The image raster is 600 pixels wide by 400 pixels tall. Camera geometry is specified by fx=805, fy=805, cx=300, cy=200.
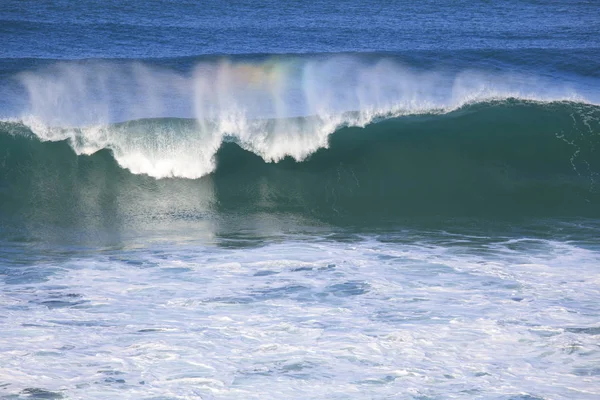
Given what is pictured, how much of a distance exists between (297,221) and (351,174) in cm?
185

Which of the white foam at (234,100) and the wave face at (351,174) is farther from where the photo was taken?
the white foam at (234,100)

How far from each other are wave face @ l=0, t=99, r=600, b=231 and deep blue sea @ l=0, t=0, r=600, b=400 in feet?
0.11

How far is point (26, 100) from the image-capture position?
15211 mm

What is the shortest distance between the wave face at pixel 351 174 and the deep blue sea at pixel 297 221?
0.03 meters

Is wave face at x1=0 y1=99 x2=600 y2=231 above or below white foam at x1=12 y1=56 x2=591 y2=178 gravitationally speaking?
below

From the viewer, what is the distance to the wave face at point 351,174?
9.32 meters

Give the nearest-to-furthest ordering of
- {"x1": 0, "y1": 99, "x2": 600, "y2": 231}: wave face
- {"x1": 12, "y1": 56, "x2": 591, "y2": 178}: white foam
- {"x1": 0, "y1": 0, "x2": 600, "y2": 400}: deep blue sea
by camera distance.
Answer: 1. {"x1": 0, "y1": 0, "x2": 600, "y2": 400}: deep blue sea
2. {"x1": 0, "y1": 99, "x2": 600, "y2": 231}: wave face
3. {"x1": 12, "y1": 56, "x2": 591, "y2": 178}: white foam

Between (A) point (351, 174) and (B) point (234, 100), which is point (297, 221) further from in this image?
(B) point (234, 100)

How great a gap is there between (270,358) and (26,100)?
11.6m

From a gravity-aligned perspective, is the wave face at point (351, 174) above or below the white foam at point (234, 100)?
below

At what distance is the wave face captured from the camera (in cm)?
932

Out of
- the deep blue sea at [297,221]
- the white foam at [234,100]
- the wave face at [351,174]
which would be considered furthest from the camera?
the white foam at [234,100]

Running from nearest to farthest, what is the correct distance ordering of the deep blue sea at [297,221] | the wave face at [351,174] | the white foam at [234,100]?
1. the deep blue sea at [297,221]
2. the wave face at [351,174]
3. the white foam at [234,100]

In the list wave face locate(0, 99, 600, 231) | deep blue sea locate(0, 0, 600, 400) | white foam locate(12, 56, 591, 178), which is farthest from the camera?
white foam locate(12, 56, 591, 178)
